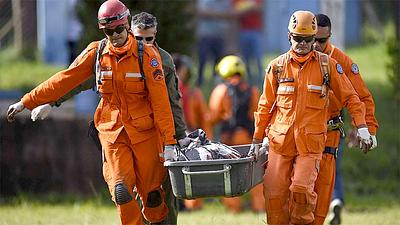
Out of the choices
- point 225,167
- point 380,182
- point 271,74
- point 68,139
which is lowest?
point 380,182

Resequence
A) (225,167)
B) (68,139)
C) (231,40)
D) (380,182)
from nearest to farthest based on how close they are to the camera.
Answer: (225,167) < (68,139) < (380,182) < (231,40)

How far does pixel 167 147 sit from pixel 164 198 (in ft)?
2.61

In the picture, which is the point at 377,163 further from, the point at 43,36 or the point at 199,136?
the point at 199,136

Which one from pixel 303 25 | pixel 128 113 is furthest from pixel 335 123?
pixel 128 113

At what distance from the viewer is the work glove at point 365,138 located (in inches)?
363

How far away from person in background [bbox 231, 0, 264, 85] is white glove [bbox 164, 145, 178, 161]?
11245mm

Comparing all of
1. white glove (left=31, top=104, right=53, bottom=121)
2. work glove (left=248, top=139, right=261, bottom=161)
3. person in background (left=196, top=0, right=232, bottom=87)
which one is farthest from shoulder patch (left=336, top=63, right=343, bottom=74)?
person in background (left=196, top=0, right=232, bottom=87)

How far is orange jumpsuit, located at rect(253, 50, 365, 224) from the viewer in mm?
9344

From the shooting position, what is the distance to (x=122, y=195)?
30.2 feet

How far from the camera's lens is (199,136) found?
9445mm

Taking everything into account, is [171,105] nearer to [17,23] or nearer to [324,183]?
[324,183]

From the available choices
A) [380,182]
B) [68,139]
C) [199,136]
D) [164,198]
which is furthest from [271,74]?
[380,182]

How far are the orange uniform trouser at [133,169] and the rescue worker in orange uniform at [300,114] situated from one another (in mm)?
850

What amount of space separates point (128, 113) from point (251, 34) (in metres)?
12.5
